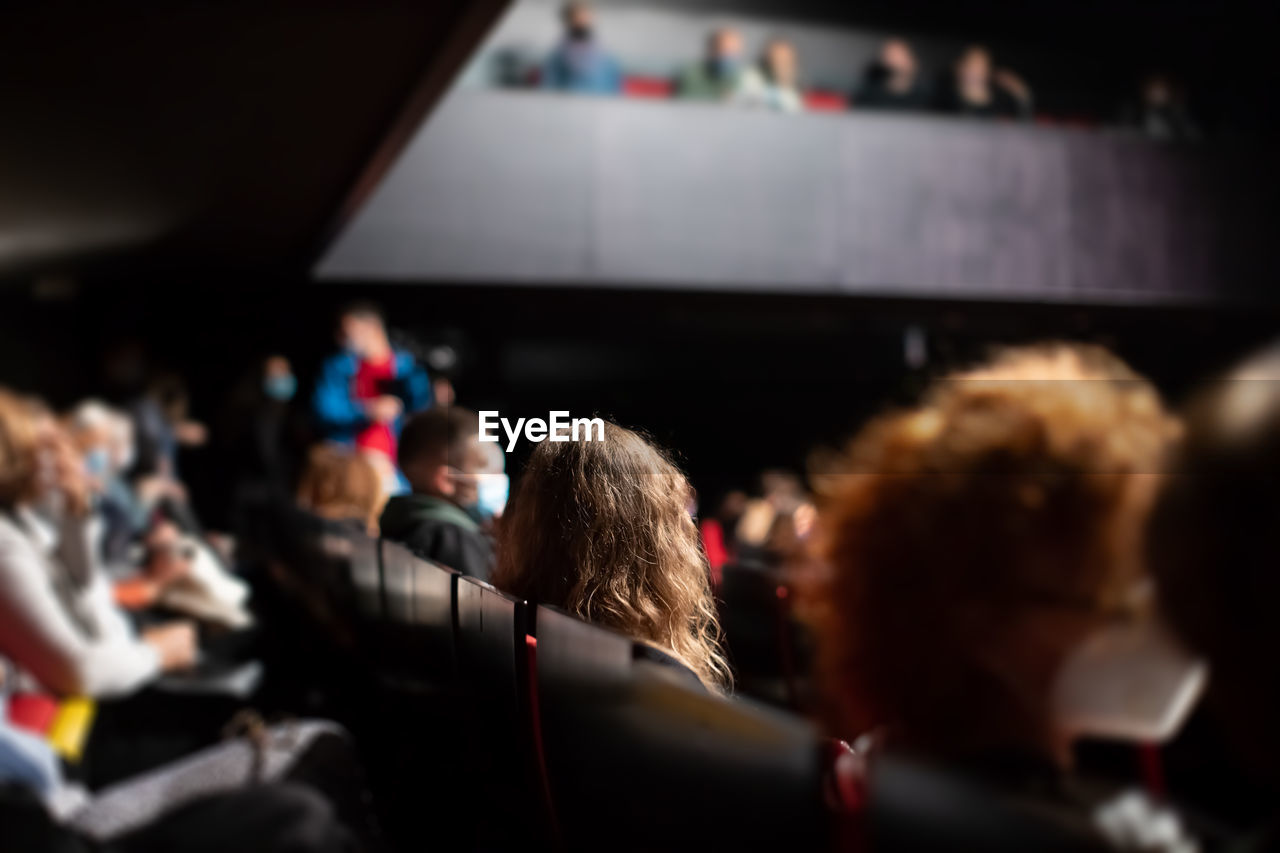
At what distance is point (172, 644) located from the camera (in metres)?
2.31

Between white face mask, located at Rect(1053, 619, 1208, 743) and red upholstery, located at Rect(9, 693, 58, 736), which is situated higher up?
white face mask, located at Rect(1053, 619, 1208, 743)

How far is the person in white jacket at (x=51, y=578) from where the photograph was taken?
170 cm

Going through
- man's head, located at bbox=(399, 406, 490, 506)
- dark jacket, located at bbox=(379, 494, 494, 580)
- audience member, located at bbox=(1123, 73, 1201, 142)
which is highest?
audience member, located at bbox=(1123, 73, 1201, 142)

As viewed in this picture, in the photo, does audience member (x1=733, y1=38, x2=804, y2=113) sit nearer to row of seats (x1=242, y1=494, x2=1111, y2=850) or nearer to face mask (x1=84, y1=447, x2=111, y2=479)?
face mask (x1=84, y1=447, x2=111, y2=479)

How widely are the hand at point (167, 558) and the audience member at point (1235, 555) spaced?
8.31 feet

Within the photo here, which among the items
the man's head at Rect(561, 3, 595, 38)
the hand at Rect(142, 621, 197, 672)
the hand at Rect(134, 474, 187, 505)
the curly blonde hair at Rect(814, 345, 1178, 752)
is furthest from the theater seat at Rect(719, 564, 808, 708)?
the man's head at Rect(561, 3, 595, 38)

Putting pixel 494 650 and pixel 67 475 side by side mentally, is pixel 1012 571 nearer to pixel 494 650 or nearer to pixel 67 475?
pixel 494 650

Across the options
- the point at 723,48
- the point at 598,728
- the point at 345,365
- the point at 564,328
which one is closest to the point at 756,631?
the point at 598,728

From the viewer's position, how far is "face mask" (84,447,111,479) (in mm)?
2459

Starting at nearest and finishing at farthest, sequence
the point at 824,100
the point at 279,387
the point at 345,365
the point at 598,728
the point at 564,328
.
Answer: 1. the point at 598,728
2. the point at 345,365
3. the point at 279,387
4. the point at 564,328
5. the point at 824,100

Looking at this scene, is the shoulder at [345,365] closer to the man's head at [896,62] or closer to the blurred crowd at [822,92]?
the blurred crowd at [822,92]

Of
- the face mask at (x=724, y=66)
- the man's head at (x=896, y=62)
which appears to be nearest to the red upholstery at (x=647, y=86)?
the face mask at (x=724, y=66)

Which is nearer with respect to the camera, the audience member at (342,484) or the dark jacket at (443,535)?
the dark jacket at (443,535)

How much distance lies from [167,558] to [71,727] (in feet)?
3.26
